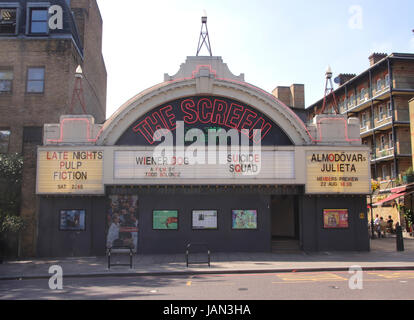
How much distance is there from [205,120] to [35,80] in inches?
455

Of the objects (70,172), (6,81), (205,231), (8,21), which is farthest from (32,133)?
(205,231)

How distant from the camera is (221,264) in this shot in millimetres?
17734

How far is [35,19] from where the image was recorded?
2609 centimetres

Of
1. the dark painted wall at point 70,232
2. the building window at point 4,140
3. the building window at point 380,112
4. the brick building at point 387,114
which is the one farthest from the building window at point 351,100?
the building window at point 4,140

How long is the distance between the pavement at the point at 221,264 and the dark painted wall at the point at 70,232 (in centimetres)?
69

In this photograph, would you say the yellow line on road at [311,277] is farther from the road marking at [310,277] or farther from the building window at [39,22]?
the building window at [39,22]

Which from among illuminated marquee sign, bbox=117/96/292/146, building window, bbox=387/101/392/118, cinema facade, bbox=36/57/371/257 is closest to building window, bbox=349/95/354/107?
building window, bbox=387/101/392/118

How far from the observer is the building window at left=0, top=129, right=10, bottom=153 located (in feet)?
80.1

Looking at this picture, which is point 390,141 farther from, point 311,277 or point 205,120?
point 311,277

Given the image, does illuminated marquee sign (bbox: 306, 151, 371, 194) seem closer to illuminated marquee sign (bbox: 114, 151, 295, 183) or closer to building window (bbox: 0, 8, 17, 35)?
illuminated marquee sign (bbox: 114, 151, 295, 183)

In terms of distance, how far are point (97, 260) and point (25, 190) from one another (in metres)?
5.78
